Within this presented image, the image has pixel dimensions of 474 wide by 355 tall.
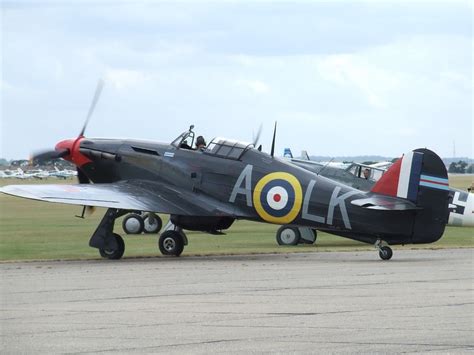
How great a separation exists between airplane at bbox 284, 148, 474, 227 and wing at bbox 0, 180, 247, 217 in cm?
644

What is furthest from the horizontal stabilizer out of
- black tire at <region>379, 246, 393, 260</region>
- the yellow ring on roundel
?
the yellow ring on roundel

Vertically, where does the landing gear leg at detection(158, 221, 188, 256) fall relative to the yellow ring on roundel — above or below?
below

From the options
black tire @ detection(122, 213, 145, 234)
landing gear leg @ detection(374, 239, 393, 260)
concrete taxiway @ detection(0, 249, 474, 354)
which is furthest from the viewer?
black tire @ detection(122, 213, 145, 234)

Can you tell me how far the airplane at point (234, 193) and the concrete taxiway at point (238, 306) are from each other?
29.1 inches

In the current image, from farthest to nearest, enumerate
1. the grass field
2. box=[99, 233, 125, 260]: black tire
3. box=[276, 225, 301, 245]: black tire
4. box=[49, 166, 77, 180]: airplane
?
box=[49, 166, 77, 180]: airplane, box=[276, 225, 301, 245]: black tire, the grass field, box=[99, 233, 125, 260]: black tire

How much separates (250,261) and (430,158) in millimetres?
3559

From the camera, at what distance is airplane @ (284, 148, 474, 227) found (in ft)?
79.6

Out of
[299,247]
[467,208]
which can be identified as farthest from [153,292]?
[467,208]

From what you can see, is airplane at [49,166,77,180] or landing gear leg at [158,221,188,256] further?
airplane at [49,166,77,180]

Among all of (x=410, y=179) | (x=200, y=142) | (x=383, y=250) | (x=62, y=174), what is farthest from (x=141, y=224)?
(x=62, y=174)

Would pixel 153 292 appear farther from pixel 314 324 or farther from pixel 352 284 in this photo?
pixel 314 324

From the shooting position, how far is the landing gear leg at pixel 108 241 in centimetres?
1923

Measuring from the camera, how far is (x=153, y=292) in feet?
44.8

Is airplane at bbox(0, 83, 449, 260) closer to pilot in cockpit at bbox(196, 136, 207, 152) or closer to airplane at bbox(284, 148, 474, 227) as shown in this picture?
pilot in cockpit at bbox(196, 136, 207, 152)
